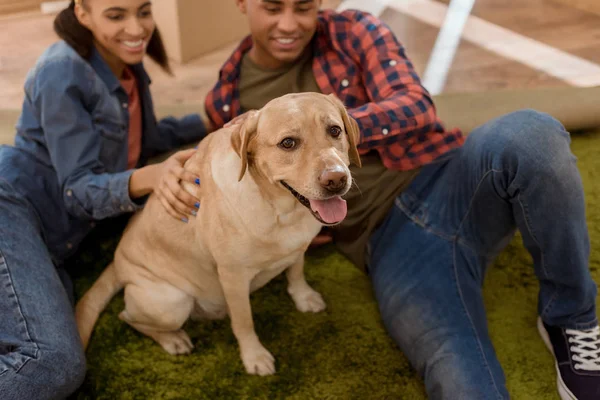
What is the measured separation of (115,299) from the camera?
1979mm

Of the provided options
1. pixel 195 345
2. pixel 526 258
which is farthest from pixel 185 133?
pixel 526 258

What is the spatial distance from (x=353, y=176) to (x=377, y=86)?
0.28 metres

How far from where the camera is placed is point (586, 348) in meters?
1.65

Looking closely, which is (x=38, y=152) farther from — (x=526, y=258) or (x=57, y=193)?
(x=526, y=258)

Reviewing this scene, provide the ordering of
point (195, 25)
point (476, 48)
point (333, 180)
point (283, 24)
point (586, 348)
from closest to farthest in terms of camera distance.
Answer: point (333, 180) < point (586, 348) < point (283, 24) < point (195, 25) < point (476, 48)

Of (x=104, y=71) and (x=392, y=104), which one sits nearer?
(x=392, y=104)

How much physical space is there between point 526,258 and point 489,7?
2694mm

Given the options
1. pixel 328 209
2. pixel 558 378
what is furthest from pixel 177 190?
pixel 558 378

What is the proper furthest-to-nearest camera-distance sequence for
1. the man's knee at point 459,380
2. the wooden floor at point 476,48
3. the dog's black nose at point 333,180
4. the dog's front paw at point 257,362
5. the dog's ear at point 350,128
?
1. the wooden floor at point 476,48
2. the dog's front paw at point 257,362
3. the man's knee at point 459,380
4. the dog's ear at point 350,128
5. the dog's black nose at point 333,180

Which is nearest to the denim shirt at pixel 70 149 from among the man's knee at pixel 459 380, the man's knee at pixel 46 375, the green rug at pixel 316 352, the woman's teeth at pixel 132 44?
the woman's teeth at pixel 132 44

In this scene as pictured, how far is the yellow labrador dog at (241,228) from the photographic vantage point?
4.16ft

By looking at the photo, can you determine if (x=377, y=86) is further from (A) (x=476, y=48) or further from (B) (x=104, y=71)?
(A) (x=476, y=48)

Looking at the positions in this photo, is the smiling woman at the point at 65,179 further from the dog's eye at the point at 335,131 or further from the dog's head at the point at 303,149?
the dog's eye at the point at 335,131

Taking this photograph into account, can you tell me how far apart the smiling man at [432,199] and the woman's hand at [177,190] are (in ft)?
1.50
